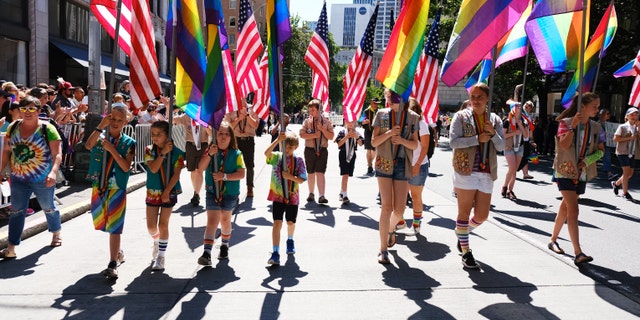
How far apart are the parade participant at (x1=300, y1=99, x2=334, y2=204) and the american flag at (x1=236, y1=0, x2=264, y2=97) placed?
115 centimetres

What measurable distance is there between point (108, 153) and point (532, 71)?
977 inches

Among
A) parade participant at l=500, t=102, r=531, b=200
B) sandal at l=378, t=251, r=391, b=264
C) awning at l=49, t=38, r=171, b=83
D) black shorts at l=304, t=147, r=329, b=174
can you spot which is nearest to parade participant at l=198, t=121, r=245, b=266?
sandal at l=378, t=251, r=391, b=264

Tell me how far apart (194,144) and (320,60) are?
2853 mm

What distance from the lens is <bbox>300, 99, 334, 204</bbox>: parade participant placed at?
31.6 feet

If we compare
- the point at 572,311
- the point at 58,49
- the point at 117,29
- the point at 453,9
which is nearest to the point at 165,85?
the point at 58,49

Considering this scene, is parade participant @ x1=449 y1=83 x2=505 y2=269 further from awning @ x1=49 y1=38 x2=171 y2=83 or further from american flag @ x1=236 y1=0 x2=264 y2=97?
awning @ x1=49 y1=38 x2=171 y2=83

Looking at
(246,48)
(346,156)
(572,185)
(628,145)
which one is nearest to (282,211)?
(572,185)

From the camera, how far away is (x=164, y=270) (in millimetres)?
5684

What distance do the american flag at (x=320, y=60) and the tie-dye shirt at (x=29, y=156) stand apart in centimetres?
528

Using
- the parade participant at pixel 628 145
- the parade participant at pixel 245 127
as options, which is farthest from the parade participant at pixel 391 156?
the parade participant at pixel 628 145

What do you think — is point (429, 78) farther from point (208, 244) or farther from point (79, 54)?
point (79, 54)

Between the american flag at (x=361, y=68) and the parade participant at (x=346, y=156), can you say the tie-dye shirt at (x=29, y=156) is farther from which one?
the american flag at (x=361, y=68)

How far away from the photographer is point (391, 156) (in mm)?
5973

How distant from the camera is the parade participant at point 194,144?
371 inches
